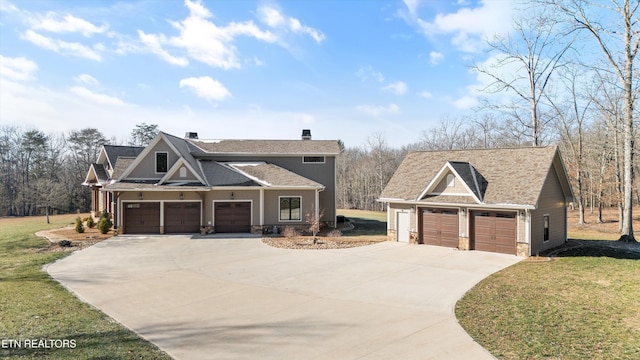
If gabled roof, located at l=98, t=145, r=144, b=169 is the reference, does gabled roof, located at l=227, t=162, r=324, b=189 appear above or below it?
below

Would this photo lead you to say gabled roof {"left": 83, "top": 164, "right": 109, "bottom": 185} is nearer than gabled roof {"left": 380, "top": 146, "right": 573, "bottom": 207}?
No

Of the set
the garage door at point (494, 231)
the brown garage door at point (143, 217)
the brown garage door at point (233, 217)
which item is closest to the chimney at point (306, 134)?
the brown garage door at point (233, 217)

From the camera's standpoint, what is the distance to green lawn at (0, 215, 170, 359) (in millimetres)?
6969

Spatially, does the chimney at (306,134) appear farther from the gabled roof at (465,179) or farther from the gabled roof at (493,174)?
the gabled roof at (465,179)

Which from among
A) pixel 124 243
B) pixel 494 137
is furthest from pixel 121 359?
pixel 494 137

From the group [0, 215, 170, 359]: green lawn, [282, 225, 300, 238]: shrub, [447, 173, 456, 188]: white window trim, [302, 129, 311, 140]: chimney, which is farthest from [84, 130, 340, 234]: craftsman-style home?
[0, 215, 170, 359]: green lawn

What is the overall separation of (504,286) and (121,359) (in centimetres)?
1092

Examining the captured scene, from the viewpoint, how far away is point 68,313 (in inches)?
363

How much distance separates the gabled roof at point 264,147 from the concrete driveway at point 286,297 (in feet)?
34.7

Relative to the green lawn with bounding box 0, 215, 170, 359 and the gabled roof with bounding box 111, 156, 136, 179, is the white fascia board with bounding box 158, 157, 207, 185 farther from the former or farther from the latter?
the green lawn with bounding box 0, 215, 170, 359

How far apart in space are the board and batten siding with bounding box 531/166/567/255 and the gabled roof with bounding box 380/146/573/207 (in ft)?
→ 2.01

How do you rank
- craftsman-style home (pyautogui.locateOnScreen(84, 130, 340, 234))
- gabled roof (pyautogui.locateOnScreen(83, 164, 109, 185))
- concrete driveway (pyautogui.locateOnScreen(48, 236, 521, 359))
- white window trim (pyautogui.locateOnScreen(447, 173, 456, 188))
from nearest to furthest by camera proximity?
concrete driveway (pyautogui.locateOnScreen(48, 236, 521, 359)) → white window trim (pyautogui.locateOnScreen(447, 173, 456, 188)) → craftsman-style home (pyautogui.locateOnScreen(84, 130, 340, 234)) → gabled roof (pyautogui.locateOnScreen(83, 164, 109, 185))

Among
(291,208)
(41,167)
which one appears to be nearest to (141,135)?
(41,167)

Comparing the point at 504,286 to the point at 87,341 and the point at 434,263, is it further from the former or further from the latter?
the point at 87,341
